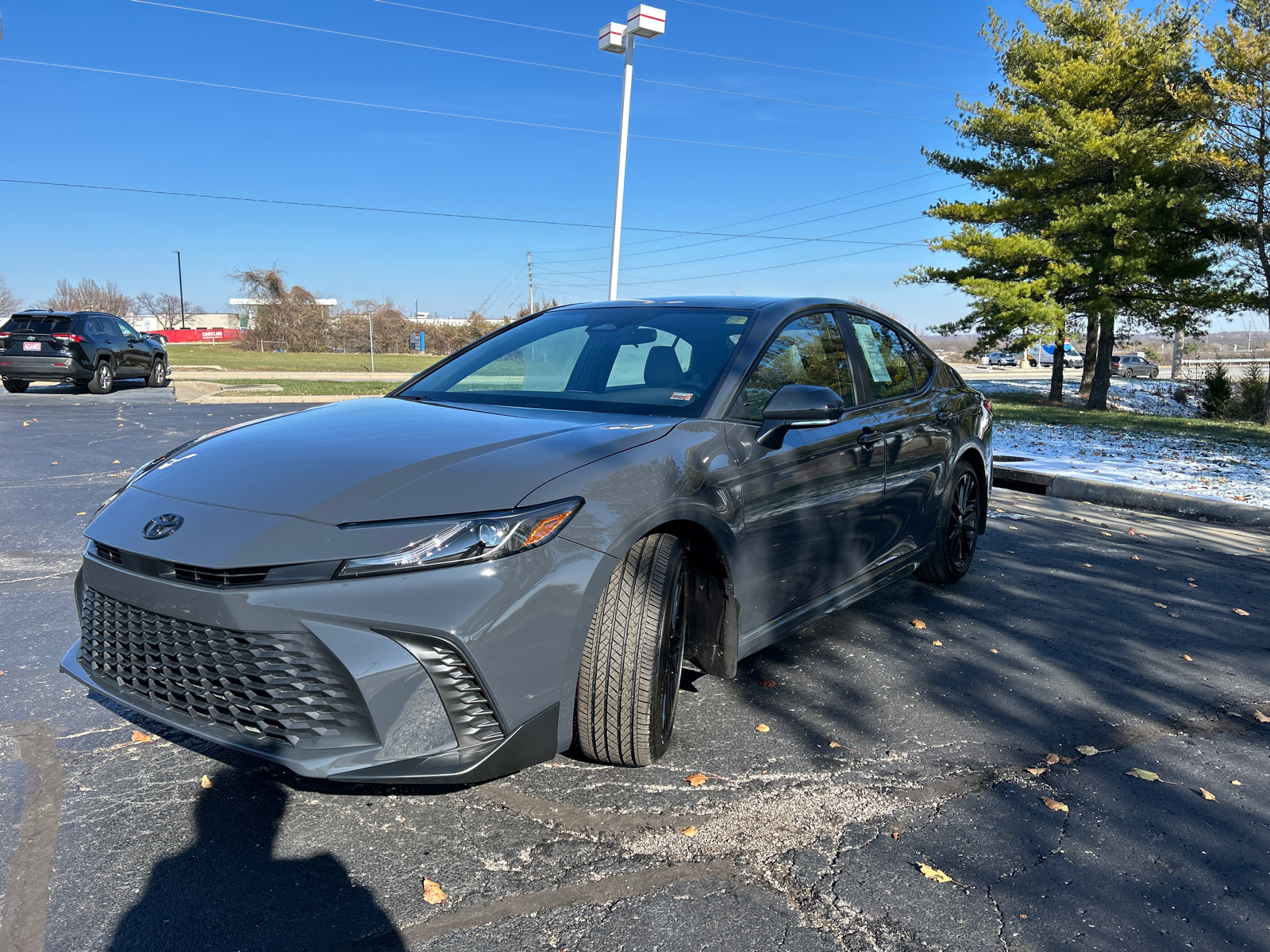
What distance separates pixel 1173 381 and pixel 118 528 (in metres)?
35.9

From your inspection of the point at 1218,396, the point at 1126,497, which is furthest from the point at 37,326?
the point at 1218,396

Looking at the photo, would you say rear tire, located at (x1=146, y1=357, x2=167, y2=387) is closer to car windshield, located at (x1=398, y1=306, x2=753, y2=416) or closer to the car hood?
car windshield, located at (x1=398, y1=306, x2=753, y2=416)

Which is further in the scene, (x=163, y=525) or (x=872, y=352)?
(x=872, y=352)

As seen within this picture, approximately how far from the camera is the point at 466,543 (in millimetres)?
2287

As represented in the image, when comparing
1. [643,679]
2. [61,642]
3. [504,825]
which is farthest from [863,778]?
[61,642]

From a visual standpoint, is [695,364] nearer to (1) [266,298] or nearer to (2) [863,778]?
(2) [863,778]

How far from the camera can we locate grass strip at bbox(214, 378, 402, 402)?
17.8 meters

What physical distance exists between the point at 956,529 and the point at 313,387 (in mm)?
16978

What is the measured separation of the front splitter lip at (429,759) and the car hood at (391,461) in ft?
1.92

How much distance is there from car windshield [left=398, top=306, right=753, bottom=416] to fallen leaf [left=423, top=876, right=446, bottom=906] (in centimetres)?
164

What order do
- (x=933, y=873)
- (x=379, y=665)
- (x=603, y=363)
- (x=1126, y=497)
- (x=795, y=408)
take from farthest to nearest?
1. (x=1126, y=497)
2. (x=603, y=363)
3. (x=795, y=408)
4. (x=933, y=873)
5. (x=379, y=665)

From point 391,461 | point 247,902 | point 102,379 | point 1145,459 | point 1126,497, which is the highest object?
point 391,461

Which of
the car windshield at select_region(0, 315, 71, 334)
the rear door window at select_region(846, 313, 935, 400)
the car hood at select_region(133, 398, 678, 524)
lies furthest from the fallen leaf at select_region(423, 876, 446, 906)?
the car windshield at select_region(0, 315, 71, 334)

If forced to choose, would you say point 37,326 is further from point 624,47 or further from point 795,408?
point 795,408
